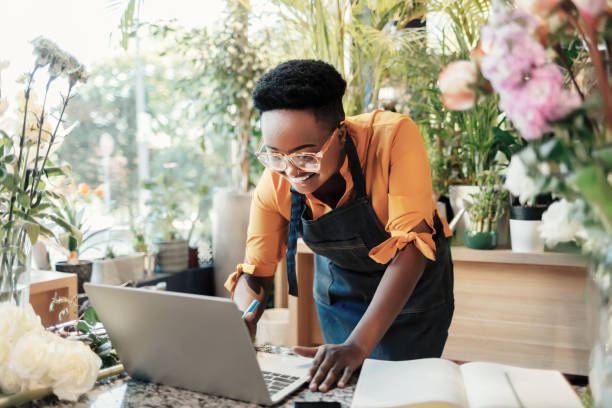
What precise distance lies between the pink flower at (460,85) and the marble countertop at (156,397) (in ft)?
1.69

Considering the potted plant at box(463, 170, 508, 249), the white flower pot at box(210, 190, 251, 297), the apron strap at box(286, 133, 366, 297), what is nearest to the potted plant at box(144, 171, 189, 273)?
the white flower pot at box(210, 190, 251, 297)

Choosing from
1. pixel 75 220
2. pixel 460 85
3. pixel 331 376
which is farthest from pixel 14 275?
pixel 75 220

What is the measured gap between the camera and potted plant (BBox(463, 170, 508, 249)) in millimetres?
2283

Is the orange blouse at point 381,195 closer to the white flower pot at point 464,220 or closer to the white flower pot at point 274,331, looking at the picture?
the white flower pot at point 464,220

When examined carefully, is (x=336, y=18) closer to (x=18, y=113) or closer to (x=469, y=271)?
(x=469, y=271)

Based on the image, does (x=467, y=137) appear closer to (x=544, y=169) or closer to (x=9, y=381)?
(x=544, y=169)

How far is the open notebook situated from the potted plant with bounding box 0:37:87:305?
0.64 meters

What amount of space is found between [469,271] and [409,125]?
3.76 feet

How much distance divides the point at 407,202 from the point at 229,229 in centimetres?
218

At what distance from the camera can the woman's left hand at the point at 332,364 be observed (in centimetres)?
95

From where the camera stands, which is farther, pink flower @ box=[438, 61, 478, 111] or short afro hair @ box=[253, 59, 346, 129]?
short afro hair @ box=[253, 59, 346, 129]

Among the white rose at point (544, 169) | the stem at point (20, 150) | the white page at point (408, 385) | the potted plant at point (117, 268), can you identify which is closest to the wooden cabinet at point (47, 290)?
the potted plant at point (117, 268)

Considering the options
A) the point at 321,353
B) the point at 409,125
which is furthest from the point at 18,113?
the point at 409,125

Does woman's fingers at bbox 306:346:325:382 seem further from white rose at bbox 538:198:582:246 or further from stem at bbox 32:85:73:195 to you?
stem at bbox 32:85:73:195
